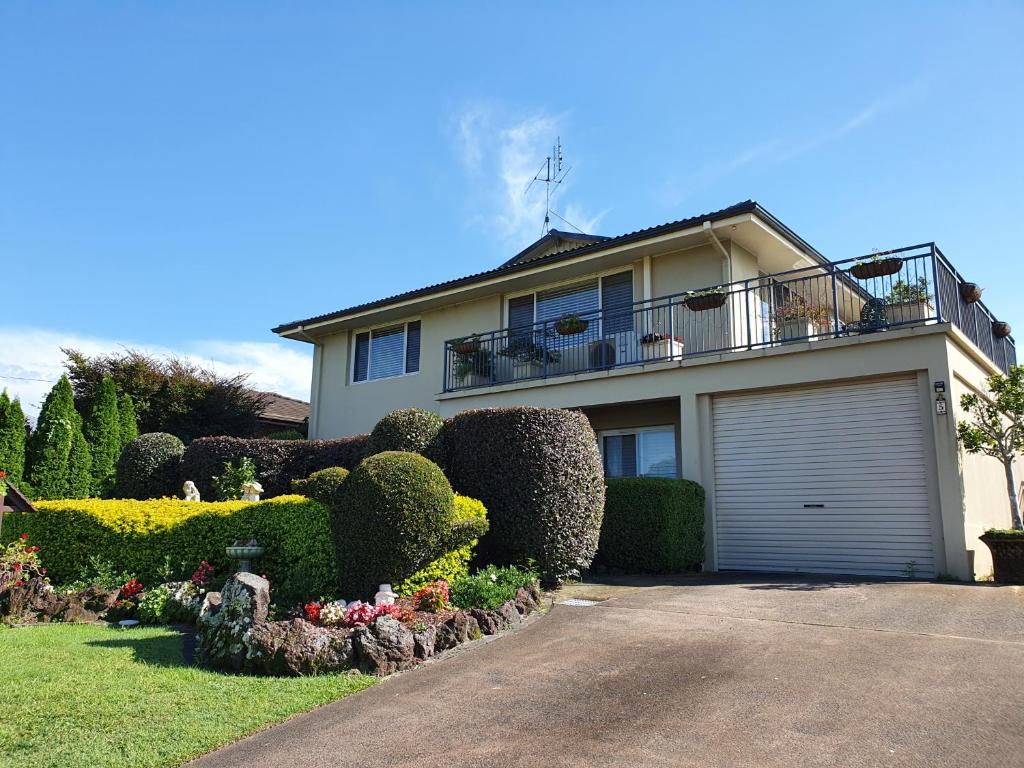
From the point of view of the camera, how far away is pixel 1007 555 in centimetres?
846

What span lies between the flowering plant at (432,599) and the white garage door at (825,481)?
570 cm

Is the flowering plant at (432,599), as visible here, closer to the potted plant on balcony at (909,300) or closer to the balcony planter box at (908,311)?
the balcony planter box at (908,311)

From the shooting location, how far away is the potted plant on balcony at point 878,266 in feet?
33.0

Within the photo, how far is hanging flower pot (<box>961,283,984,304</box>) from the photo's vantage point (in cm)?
1097

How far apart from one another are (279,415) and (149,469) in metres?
9.72

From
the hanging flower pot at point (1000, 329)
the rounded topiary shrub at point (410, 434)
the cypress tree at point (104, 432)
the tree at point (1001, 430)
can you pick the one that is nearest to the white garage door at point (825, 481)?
the tree at point (1001, 430)

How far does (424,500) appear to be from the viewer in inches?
270

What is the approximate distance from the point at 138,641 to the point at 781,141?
30.9 feet

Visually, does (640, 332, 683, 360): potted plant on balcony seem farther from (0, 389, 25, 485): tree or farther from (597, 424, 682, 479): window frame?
(0, 389, 25, 485): tree

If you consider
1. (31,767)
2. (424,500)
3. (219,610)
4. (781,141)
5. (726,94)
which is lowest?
(31,767)

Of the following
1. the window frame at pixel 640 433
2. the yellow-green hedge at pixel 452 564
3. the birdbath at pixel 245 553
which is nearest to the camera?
the yellow-green hedge at pixel 452 564

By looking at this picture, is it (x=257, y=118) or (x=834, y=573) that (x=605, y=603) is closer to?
(x=834, y=573)

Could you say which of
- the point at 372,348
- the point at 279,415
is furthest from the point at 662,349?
the point at 279,415

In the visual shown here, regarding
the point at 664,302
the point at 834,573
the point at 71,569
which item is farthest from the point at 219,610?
the point at 664,302
